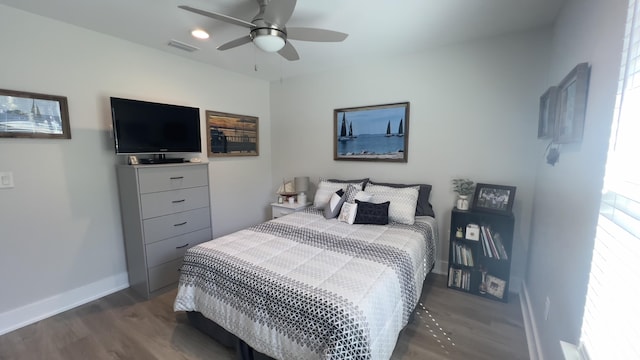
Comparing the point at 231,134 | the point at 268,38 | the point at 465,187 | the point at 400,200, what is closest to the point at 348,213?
the point at 400,200

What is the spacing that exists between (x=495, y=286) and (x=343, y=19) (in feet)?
8.95

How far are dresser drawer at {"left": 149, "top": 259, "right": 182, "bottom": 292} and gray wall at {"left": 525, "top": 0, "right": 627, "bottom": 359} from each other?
3.03 meters

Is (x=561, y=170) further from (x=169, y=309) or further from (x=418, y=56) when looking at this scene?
(x=169, y=309)

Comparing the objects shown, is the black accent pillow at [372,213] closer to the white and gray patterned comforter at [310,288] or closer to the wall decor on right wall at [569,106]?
the white and gray patterned comforter at [310,288]

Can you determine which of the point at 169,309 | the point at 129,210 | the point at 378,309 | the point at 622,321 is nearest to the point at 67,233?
the point at 129,210

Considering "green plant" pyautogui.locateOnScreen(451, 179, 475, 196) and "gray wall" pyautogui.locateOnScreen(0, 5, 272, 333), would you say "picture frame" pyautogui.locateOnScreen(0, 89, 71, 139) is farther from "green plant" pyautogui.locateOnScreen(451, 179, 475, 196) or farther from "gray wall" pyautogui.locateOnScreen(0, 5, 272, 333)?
"green plant" pyautogui.locateOnScreen(451, 179, 475, 196)

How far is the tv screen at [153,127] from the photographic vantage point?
2.35 meters

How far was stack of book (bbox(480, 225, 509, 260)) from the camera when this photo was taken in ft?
7.65

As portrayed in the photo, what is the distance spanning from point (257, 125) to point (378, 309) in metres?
3.25

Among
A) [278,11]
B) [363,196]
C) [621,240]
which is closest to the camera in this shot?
[621,240]

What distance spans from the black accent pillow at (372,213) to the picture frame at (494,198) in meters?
0.85

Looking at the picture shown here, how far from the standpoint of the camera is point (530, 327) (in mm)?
1908

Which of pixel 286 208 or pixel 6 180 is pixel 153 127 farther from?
pixel 286 208

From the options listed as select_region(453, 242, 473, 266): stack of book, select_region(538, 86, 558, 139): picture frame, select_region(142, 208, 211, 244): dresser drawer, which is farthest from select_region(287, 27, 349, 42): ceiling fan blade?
select_region(453, 242, 473, 266): stack of book
